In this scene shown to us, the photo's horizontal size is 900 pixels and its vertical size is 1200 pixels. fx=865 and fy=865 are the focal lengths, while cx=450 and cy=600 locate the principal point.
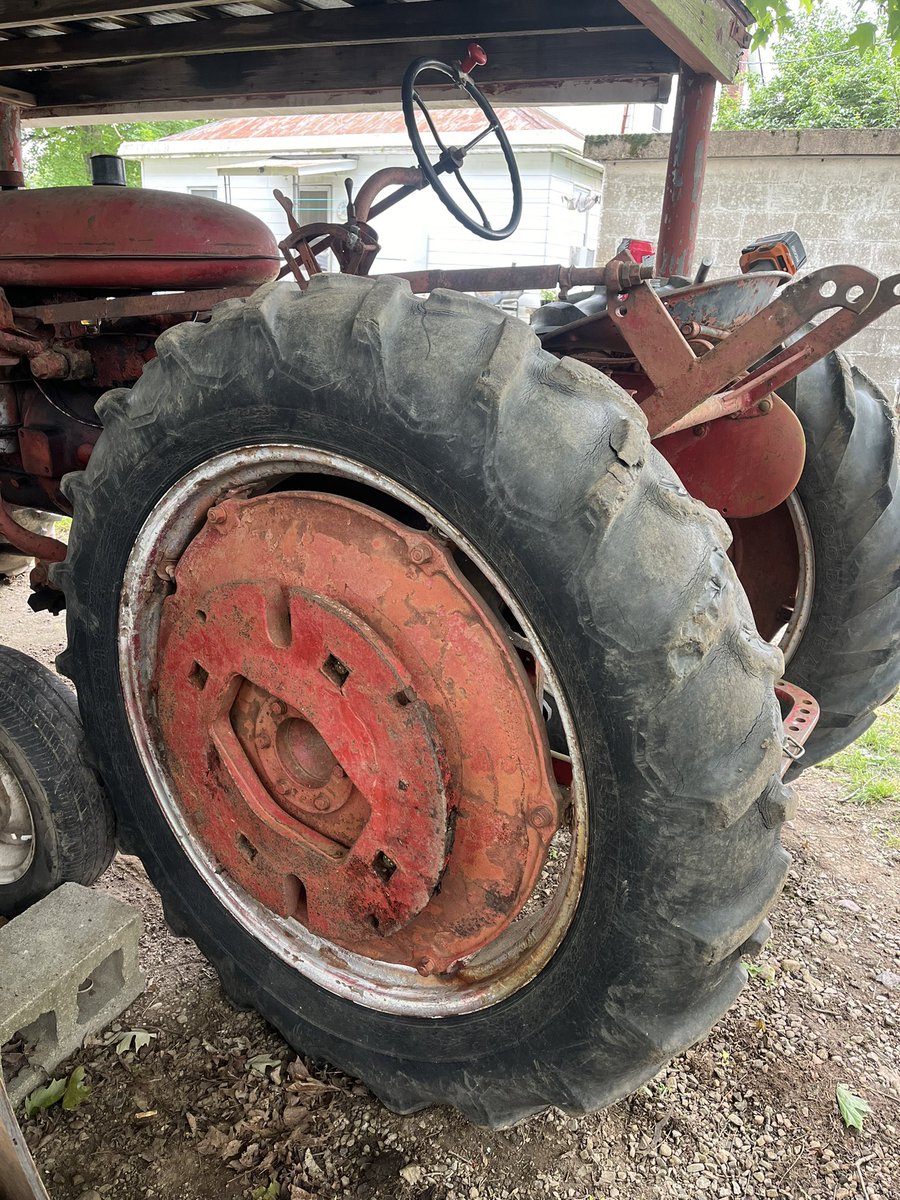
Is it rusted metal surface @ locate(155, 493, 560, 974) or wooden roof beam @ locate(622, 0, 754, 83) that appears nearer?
rusted metal surface @ locate(155, 493, 560, 974)

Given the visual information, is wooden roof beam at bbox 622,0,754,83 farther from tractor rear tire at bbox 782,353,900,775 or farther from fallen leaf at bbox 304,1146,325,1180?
fallen leaf at bbox 304,1146,325,1180

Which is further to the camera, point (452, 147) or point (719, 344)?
point (452, 147)

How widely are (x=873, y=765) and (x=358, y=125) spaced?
53.7 feet

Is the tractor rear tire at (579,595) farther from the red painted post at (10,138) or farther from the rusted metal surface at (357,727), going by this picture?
the red painted post at (10,138)

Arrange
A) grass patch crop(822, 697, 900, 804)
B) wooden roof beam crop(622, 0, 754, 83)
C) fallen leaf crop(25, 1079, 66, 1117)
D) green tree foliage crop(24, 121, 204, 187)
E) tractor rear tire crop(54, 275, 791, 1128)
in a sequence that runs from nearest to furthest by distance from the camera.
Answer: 1. tractor rear tire crop(54, 275, 791, 1128)
2. fallen leaf crop(25, 1079, 66, 1117)
3. wooden roof beam crop(622, 0, 754, 83)
4. grass patch crop(822, 697, 900, 804)
5. green tree foliage crop(24, 121, 204, 187)

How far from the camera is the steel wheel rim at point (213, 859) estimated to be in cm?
126

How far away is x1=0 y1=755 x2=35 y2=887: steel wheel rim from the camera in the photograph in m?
1.99

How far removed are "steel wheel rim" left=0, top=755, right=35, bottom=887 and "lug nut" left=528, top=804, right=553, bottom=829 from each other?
1.26m

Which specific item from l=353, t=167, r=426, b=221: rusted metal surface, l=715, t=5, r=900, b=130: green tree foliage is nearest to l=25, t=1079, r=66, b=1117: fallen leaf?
l=353, t=167, r=426, b=221: rusted metal surface

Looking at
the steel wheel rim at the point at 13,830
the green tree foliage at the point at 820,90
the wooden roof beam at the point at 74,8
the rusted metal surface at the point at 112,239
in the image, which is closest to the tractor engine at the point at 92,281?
the rusted metal surface at the point at 112,239

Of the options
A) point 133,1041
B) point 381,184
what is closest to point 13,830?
point 133,1041

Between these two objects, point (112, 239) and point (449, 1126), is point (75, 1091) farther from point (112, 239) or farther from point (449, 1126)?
point (112, 239)

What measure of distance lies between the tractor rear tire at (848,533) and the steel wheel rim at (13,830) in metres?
1.96

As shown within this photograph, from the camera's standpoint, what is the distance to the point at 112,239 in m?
2.30
